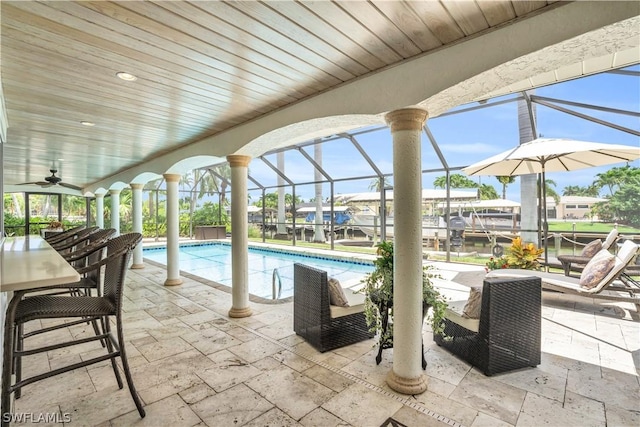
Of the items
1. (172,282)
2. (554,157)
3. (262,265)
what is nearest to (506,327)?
(554,157)

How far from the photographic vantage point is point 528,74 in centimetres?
193

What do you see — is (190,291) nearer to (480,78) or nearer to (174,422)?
(174,422)

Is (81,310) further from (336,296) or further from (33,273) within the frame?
(336,296)

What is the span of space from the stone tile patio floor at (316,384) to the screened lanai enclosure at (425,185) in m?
2.06

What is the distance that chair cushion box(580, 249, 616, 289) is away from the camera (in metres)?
3.77

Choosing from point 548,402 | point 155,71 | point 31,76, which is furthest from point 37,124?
point 548,402

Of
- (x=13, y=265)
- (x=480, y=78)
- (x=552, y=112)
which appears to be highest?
(x=552, y=112)

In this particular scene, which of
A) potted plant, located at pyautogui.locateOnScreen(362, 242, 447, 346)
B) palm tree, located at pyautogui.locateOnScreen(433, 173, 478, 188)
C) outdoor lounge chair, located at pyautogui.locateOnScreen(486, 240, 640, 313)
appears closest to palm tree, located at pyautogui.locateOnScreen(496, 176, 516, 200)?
palm tree, located at pyautogui.locateOnScreen(433, 173, 478, 188)

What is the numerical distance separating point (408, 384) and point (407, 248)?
1026 millimetres

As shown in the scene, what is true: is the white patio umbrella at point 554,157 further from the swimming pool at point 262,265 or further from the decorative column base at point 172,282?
the decorative column base at point 172,282

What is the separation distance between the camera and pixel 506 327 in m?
2.52

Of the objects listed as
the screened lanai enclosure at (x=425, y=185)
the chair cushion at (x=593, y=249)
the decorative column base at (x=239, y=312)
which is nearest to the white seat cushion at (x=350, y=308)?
the decorative column base at (x=239, y=312)

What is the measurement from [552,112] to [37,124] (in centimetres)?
808

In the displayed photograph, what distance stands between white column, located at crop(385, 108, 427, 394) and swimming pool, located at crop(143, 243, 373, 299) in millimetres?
4071
